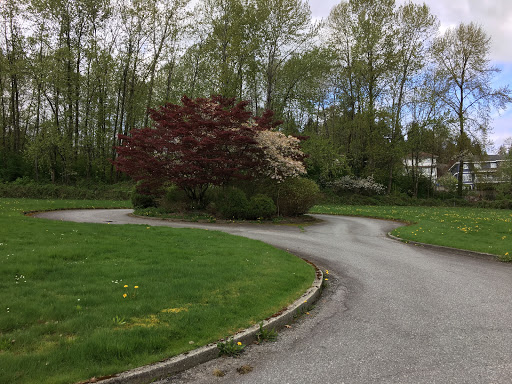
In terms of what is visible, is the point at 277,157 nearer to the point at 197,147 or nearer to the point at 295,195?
the point at 295,195

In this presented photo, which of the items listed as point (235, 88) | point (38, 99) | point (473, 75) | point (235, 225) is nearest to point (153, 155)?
point (235, 225)

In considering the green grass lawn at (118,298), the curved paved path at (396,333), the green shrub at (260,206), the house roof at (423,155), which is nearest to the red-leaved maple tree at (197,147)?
the green shrub at (260,206)

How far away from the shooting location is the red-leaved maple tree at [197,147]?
15.0 meters

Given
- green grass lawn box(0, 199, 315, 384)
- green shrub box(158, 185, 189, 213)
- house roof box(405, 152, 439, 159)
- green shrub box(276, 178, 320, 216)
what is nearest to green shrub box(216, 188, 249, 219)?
green shrub box(276, 178, 320, 216)

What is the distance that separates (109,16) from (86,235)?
30.3 m

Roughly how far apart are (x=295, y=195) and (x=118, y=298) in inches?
518

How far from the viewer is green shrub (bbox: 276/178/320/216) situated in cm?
1681

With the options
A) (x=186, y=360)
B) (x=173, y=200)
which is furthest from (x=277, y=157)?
(x=186, y=360)

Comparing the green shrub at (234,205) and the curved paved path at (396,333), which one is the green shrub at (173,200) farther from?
the curved paved path at (396,333)

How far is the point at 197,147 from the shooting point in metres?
15.2

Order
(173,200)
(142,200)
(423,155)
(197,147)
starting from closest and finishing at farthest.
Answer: (197,147) → (173,200) → (142,200) → (423,155)

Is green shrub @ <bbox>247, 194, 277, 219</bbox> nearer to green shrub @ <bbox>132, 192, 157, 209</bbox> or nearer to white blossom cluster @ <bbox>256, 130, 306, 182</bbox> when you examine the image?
white blossom cluster @ <bbox>256, 130, 306, 182</bbox>

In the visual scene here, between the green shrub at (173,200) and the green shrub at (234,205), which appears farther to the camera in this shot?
the green shrub at (173,200)

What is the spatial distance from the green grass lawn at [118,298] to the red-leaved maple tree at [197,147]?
756 centimetres
